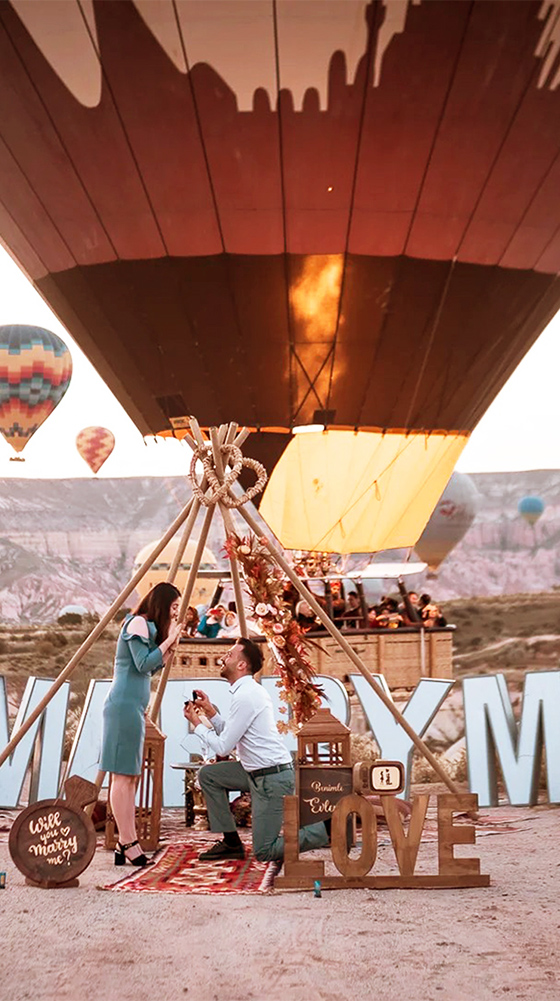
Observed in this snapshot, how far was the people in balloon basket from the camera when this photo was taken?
503 cm

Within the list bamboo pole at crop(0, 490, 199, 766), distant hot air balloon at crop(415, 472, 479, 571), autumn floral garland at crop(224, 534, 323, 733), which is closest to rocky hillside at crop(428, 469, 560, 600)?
distant hot air balloon at crop(415, 472, 479, 571)

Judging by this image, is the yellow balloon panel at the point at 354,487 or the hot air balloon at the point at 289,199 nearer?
the hot air balloon at the point at 289,199

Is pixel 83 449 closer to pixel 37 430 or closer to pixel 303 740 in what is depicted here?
pixel 37 430

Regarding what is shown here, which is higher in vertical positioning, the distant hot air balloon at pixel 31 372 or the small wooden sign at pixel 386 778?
the distant hot air balloon at pixel 31 372

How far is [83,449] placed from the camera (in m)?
26.2

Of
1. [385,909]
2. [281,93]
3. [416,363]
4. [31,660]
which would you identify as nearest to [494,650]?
[31,660]

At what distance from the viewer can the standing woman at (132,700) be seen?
16.2 feet

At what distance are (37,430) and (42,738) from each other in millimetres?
13742

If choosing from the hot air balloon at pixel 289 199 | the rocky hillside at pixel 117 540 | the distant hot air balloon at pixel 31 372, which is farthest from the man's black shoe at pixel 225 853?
the rocky hillside at pixel 117 540

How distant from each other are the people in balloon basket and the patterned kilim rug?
0.34ft

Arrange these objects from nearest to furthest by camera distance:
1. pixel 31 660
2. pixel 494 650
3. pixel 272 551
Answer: pixel 272 551 < pixel 31 660 < pixel 494 650

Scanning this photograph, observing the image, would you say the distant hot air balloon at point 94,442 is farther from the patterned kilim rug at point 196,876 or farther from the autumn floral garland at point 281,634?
the patterned kilim rug at point 196,876

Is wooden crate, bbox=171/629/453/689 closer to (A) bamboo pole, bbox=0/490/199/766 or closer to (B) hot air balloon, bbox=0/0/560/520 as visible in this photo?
(B) hot air balloon, bbox=0/0/560/520

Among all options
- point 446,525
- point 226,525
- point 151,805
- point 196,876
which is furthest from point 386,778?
point 446,525
